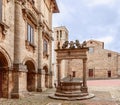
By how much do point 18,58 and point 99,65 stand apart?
38617mm

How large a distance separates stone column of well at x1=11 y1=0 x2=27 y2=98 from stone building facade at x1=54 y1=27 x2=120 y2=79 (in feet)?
121

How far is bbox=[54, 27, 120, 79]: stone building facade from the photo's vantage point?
50.6 metres

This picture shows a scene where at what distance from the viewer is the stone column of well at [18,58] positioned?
14.7 m

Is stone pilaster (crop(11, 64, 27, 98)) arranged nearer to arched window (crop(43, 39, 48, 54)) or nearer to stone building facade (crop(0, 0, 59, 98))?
stone building facade (crop(0, 0, 59, 98))

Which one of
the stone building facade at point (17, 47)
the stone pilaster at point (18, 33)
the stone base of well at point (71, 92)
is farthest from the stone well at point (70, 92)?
the stone pilaster at point (18, 33)

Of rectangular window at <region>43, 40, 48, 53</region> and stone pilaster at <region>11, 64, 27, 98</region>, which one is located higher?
rectangular window at <region>43, 40, 48, 53</region>

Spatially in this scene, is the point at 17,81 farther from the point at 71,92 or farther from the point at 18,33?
the point at 71,92

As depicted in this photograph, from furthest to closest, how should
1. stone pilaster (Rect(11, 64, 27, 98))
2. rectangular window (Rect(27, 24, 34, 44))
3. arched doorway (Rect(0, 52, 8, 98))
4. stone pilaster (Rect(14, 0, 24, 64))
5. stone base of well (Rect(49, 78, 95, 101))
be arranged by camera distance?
rectangular window (Rect(27, 24, 34, 44)) → stone base of well (Rect(49, 78, 95, 101)) → stone pilaster (Rect(14, 0, 24, 64)) → stone pilaster (Rect(11, 64, 27, 98)) → arched doorway (Rect(0, 52, 8, 98))

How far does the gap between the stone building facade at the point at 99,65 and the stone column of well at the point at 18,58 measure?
121ft

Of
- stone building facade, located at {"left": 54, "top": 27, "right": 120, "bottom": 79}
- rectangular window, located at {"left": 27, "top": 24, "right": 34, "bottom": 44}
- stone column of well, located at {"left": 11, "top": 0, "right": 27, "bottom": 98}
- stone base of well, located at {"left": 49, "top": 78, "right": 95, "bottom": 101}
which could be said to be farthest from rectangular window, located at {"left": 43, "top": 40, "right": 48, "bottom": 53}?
stone building facade, located at {"left": 54, "top": 27, "right": 120, "bottom": 79}

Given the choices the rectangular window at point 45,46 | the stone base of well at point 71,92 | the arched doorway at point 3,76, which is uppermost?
→ the rectangular window at point 45,46

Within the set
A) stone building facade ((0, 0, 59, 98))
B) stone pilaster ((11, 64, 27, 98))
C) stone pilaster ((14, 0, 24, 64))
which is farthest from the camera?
stone pilaster ((14, 0, 24, 64))

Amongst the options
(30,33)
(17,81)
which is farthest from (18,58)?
(30,33)

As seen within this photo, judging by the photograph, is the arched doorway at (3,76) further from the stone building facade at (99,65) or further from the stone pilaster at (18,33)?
the stone building facade at (99,65)
